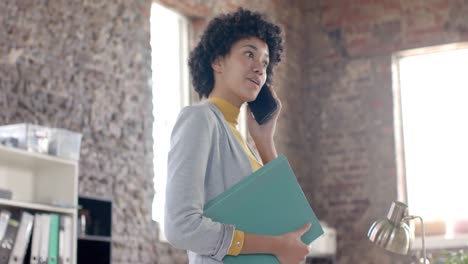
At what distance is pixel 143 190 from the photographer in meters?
5.41

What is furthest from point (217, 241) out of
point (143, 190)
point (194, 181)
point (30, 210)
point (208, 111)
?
point (143, 190)

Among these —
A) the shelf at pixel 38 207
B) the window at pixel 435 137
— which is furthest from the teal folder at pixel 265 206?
the window at pixel 435 137

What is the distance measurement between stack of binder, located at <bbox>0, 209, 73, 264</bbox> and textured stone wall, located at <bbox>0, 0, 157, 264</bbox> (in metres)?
0.65

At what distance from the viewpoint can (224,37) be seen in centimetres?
188

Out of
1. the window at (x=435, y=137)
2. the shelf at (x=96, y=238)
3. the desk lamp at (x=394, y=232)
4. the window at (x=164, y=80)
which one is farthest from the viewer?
the window at (x=435, y=137)

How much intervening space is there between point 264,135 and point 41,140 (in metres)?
2.29

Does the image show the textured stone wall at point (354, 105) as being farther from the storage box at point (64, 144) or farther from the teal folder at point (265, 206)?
the teal folder at point (265, 206)

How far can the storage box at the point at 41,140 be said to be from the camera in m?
3.98

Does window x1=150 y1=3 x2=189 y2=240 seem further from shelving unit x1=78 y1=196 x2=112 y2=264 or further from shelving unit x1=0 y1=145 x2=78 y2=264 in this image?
shelving unit x1=0 y1=145 x2=78 y2=264

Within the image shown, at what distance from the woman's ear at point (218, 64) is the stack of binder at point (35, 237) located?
2189 millimetres

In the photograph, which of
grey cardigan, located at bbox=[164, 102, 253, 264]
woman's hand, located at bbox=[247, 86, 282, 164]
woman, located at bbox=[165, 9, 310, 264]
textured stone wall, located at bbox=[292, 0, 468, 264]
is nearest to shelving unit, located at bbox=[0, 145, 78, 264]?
woman's hand, located at bbox=[247, 86, 282, 164]

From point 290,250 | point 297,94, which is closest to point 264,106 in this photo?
point 290,250

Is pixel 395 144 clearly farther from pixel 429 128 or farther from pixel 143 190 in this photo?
pixel 143 190

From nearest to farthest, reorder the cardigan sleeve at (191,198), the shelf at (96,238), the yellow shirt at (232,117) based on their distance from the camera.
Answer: the cardigan sleeve at (191,198), the yellow shirt at (232,117), the shelf at (96,238)
